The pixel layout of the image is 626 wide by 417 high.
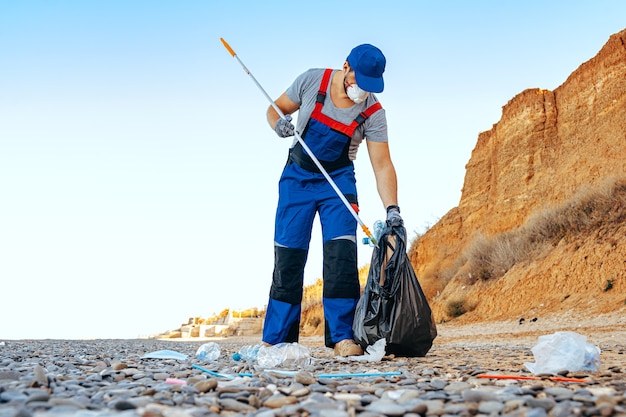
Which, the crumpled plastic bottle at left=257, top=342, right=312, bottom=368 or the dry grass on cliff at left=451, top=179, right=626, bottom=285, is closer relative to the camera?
the crumpled plastic bottle at left=257, top=342, right=312, bottom=368

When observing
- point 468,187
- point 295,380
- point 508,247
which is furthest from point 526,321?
point 468,187

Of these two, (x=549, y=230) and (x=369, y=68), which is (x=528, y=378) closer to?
(x=369, y=68)

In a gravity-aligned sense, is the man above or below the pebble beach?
above

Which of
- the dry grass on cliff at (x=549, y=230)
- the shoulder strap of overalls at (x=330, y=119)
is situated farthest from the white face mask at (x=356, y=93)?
the dry grass on cliff at (x=549, y=230)

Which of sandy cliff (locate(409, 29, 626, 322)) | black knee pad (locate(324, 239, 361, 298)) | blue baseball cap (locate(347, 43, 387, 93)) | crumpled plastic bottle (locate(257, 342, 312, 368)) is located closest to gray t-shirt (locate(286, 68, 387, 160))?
blue baseball cap (locate(347, 43, 387, 93))

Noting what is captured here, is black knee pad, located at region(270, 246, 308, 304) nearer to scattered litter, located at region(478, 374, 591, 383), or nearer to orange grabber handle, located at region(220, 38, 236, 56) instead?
scattered litter, located at region(478, 374, 591, 383)

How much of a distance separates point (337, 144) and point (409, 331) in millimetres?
1598

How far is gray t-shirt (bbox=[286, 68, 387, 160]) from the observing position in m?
4.62

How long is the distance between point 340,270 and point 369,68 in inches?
63.3

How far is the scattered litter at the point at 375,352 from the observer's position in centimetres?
394

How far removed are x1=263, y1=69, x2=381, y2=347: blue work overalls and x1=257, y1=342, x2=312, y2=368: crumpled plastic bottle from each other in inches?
16.4

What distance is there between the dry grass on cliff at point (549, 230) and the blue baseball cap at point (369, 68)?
8927 mm

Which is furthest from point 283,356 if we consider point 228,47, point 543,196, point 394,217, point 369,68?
point 543,196

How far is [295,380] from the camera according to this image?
8.69 feet
